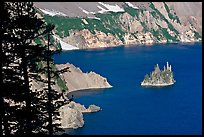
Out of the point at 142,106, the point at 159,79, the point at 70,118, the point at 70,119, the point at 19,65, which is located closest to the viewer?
the point at 19,65

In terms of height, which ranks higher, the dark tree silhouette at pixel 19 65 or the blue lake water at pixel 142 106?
the dark tree silhouette at pixel 19 65

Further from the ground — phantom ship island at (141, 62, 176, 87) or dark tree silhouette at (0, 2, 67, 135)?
dark tree silhouette at (0, 2, 67, 135)

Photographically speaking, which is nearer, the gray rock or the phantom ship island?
the gray rock

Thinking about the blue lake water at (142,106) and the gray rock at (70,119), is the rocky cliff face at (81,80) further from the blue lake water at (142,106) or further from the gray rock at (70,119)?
the gray rock at (70,119)

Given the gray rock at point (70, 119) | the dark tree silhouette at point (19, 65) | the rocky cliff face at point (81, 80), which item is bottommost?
the gray rock at point (70, 119)

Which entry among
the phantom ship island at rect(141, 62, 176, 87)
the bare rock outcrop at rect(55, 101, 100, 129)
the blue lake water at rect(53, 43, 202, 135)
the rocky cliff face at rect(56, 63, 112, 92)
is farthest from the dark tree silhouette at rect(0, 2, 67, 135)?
the phantom ship island at rect(141, 62, 176, 87)

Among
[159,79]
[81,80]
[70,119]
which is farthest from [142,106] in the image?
[81,80]

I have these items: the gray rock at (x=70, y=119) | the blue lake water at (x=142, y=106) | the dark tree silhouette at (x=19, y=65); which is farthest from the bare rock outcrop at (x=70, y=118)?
the dark tree silhouette at (x=19, y=65)

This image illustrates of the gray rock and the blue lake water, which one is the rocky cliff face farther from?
the gray rock

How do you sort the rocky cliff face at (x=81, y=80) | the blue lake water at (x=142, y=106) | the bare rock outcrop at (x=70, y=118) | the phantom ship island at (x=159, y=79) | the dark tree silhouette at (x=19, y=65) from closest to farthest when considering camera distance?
1. the dark tree silhouette at (x=19, y=65)
2. the blue lake water at (x=142, y=106)
3. the bare rock outcrop at (x=70, y=118)
4. the rocky cliff face at (x=81, y=80)
5. the phantom ship island at (x=159, y=79)

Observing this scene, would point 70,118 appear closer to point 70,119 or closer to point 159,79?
point 70,119
